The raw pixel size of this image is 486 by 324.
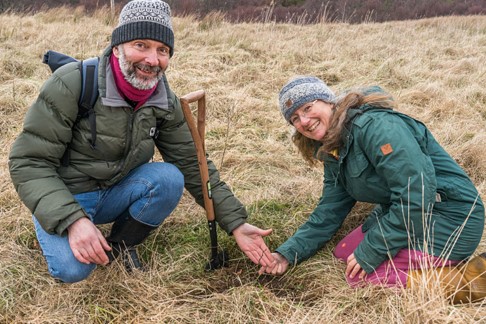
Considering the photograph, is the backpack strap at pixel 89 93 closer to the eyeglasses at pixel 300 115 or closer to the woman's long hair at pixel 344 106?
the eyeglasses at pixel 300 115

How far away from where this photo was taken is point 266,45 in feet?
26.3

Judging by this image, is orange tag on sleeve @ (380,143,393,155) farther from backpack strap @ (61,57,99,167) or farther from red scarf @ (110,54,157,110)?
backpack strap @ (61,57,99,167)

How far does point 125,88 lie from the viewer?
2248 mm

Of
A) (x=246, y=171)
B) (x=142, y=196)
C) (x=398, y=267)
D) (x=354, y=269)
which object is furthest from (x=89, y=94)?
(x=246, y=171)

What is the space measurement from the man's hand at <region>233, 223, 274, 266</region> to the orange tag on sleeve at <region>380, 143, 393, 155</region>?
74 centimetres

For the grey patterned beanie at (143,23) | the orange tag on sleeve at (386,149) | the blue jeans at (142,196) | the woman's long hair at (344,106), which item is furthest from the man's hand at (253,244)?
the grey patterned beanie at (143,23)

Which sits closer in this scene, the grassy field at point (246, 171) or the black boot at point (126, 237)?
the grassy field at point (246, 171)

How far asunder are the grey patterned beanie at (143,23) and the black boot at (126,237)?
0.92 metres

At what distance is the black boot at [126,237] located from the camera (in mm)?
2477

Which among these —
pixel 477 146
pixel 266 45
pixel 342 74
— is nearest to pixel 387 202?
pixel 477 146

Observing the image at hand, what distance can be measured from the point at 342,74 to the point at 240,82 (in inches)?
65.8

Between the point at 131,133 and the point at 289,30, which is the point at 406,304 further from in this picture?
the point at 289,30

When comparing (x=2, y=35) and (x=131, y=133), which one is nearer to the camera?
(x=131, y=133)

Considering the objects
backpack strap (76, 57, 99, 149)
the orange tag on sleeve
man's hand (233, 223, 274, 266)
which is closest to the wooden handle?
man's hand (233, 223, 274, 266)
